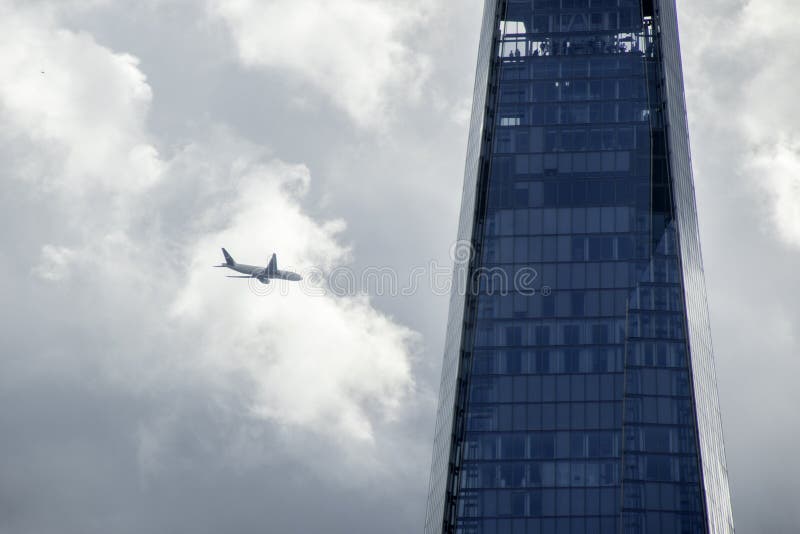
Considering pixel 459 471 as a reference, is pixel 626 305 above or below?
above

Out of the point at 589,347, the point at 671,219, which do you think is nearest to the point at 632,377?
the point at 589,347

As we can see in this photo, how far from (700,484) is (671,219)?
3299 centimetres

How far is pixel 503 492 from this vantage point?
192 metres

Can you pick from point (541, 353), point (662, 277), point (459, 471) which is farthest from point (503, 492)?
point (662, 277)

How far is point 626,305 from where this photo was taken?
19850 cm

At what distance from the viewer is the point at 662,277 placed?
650 feet

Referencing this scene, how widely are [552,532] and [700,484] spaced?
1815 centimetres

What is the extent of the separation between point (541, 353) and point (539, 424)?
30.5 ft

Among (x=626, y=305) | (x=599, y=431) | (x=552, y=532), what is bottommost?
(x=552, y=532)

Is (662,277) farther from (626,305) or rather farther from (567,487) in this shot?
(567,487)

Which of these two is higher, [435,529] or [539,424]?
[539,424]

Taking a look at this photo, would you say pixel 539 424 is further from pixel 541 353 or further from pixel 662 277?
pixel 662 277

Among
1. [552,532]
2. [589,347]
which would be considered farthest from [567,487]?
[589,347]

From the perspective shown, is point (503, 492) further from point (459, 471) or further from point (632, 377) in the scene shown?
point (632, 377)
